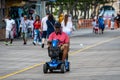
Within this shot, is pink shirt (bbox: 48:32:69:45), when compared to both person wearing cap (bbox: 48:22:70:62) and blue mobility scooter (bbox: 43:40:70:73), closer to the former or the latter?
person wearing cap (bbox: 48:22:70:62)

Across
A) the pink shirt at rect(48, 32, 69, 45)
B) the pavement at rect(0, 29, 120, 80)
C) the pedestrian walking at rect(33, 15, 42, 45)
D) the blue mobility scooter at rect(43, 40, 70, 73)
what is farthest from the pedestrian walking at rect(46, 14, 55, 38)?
the blue mobility scooter at rect(43, 40, 70, 73)

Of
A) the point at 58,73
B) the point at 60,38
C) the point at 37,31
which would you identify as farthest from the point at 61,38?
the point at 37,31

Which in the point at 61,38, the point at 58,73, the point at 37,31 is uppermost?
the point at 61,38

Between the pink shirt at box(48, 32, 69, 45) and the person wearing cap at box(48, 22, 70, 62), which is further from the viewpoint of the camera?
the pink shirt at box(48, 32, 69, 45)

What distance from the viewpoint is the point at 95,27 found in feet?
185

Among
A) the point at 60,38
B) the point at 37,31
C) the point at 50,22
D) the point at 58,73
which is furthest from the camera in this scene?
the point at 37,31

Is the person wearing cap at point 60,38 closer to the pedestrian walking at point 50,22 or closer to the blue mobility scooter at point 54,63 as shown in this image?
the blue mobility scooter at point 54,63

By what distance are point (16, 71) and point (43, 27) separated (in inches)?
524

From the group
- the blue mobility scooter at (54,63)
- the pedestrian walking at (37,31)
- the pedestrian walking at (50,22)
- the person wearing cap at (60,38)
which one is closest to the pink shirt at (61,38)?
the person wearing cap at (60,38)

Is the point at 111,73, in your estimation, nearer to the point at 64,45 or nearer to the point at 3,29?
the point at 64,45

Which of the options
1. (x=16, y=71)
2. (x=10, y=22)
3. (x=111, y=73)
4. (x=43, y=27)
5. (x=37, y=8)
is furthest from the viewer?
(x=37, y=8)

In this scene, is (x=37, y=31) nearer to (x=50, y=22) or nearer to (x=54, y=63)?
(x=50, y=22)

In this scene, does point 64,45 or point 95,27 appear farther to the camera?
point 95,27

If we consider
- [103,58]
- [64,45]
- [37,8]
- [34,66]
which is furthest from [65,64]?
[37,8]
